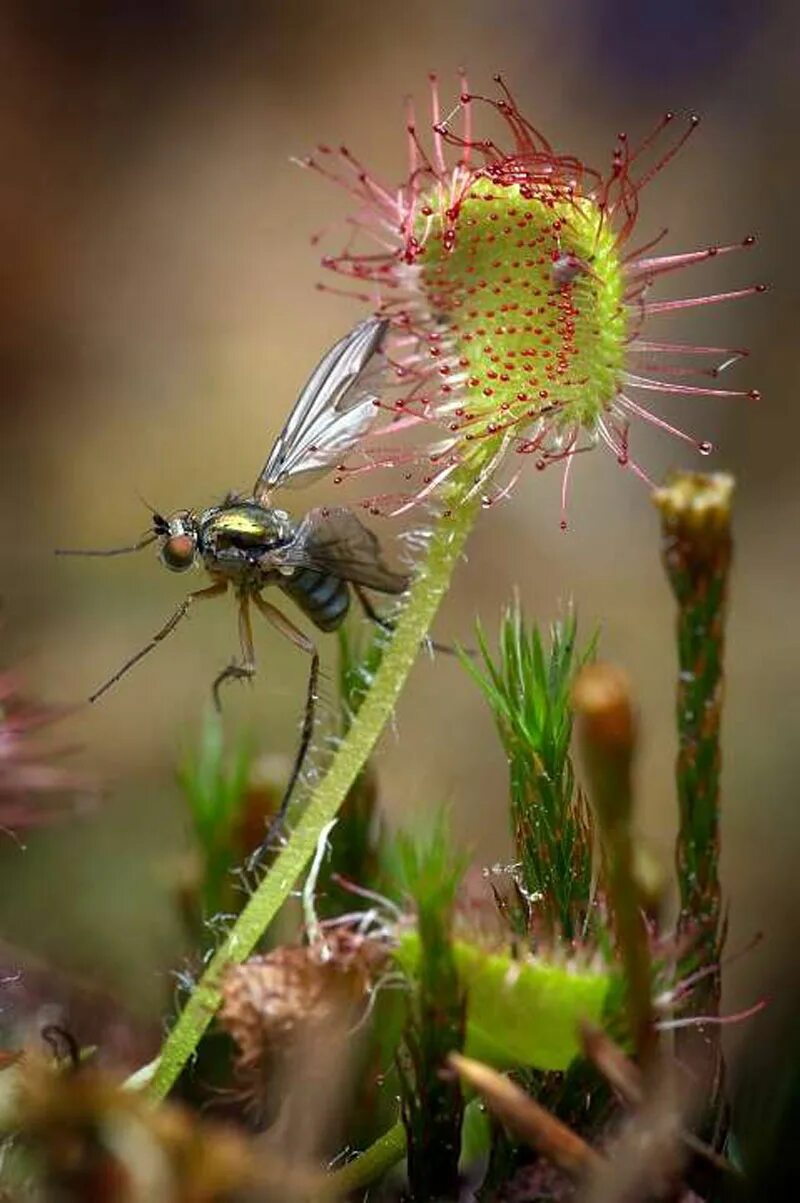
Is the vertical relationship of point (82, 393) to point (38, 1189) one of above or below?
above

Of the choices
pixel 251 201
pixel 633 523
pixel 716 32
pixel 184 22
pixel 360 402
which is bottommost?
pixel 360 402

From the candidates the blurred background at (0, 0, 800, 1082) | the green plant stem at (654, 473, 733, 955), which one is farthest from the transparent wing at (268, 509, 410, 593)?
the blurred background at (0, 0, 800, 1082)

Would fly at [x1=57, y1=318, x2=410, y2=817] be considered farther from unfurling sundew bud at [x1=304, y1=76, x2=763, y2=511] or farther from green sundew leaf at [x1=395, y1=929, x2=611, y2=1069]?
green sundew leaf at [x1=395, y1=929, x2=611, y2=1069]

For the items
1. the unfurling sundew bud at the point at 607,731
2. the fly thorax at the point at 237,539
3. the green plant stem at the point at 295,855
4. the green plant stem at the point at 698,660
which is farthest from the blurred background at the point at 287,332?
the unfurling sundew bud at the point at 607,731

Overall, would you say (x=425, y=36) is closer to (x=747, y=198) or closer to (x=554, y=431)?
(x=747, y=198)

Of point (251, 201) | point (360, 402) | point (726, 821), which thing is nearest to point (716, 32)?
point (251, 201)

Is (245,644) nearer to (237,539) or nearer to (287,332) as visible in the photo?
(237,539)

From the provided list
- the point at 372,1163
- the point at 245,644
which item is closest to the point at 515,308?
the point at 245,644
